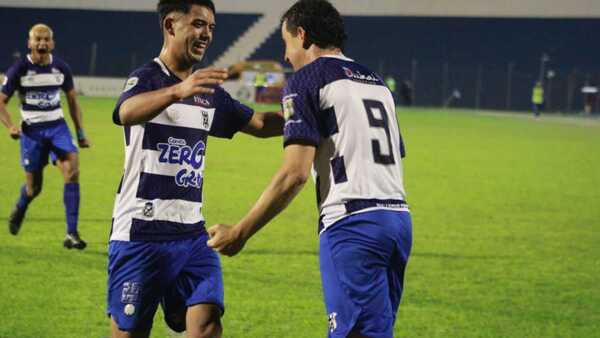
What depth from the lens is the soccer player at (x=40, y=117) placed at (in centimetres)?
1117

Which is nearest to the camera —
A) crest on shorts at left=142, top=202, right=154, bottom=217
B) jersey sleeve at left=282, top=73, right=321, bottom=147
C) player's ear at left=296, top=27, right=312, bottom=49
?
jersey sleeve at left=282, top=73, right=321, bottom=147

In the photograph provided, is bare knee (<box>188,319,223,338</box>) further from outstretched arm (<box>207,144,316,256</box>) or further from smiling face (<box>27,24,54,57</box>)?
smiling face (<box>27,24,54,57</box>)

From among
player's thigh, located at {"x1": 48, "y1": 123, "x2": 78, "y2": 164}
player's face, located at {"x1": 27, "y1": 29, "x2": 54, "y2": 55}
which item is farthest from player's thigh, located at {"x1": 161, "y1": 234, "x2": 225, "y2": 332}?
player's face, located at {"x1": 27, "y1": 29, "x2": 54, "y2": 55}

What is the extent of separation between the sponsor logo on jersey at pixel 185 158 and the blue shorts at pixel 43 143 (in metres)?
6.39

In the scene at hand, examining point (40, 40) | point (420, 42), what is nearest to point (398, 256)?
point (40, 40)

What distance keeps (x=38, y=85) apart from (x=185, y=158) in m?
6.90

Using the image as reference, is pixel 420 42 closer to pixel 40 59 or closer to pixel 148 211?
pixel 40 59

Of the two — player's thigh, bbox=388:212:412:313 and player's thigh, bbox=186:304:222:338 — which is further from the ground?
player's thigh, bbox=388:212:412:313

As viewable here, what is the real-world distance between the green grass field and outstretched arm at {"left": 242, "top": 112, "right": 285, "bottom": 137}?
7.46ft

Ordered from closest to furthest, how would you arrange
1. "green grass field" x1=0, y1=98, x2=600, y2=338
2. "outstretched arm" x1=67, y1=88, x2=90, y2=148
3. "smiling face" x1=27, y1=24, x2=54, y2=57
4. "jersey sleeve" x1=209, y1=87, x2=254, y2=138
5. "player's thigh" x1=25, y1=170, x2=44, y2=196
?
"jersey sleeve" x1=209, y1=87, x2=254, y2=138 → "green grass field" x1=0, y1=98, x2=600, y2=338 → "smiling face" x1=27, y1=24, x2=54, y2=57 → "player's thigh" x1=25, y1=170, x2=44, y2=196 → "outstretched arm" x1=67, y1=88, x2=90, y2=148

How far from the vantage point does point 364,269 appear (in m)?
4.48

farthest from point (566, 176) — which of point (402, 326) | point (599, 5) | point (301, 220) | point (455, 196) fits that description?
point (599, 5)

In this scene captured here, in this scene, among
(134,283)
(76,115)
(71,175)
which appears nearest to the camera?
(134,283)

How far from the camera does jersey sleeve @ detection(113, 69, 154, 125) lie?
4.90 metres
